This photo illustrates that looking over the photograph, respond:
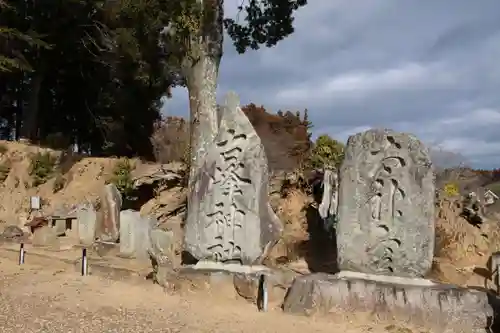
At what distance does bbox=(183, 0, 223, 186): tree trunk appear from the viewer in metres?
13.3

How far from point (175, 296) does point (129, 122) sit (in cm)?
1598

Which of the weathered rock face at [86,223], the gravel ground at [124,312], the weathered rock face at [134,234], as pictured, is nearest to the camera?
the gravel ground at [124,312]

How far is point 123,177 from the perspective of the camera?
17.0m

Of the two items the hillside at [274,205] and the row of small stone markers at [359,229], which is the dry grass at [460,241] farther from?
the row of small stone markers at [359,229]

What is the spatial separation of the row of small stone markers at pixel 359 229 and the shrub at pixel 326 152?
297 inches

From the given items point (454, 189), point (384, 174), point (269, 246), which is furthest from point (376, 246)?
point (454, 189)

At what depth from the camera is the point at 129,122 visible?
23172mm

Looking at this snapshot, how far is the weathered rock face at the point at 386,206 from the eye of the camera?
23.4 feet

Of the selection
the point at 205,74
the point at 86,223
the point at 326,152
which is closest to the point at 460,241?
the point at 326,152

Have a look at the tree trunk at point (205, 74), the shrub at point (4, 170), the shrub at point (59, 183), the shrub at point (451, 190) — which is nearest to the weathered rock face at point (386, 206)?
the tree trunk at point (205, 74)

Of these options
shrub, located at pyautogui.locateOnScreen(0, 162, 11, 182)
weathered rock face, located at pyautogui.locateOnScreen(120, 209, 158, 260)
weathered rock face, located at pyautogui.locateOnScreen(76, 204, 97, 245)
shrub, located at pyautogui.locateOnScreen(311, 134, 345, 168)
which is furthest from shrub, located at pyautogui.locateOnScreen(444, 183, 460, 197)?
shrub, located at pyautogui.locateOnScreen(0, 162, 11, 182)

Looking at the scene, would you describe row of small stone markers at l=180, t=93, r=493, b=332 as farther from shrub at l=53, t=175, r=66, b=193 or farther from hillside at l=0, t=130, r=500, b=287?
shrub at l=53, t=175, r=66, b=193

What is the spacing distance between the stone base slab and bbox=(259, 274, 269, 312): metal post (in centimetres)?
25

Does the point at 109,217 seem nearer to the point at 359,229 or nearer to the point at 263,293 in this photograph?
the point at 263,293
